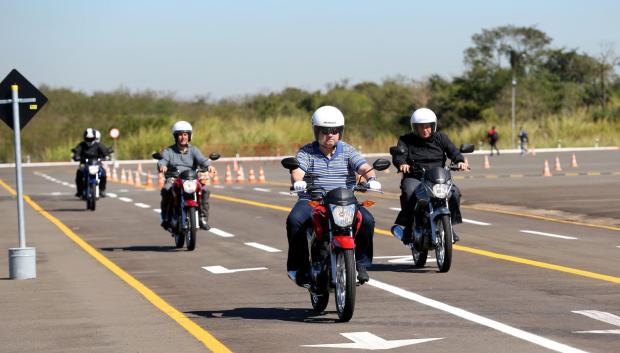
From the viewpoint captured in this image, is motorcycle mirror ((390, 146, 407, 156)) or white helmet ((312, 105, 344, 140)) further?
motorcycle mirror ((390, 146, 407, 156))

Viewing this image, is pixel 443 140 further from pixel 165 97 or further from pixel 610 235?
pixel 165 97

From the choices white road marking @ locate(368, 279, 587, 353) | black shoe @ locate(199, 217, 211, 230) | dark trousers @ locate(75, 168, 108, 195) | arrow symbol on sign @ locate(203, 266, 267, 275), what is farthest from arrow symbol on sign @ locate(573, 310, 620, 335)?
dark trousers @ locate(75, 168, 108, 195)

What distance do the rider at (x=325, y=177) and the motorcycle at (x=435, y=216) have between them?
3.02 metres

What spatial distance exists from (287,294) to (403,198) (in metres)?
2.89

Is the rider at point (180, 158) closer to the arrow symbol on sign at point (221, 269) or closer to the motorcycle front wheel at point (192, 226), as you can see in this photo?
the motorcycle front wheel at point (192, 226)

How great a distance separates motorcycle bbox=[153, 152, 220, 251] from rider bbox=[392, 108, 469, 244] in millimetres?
3756

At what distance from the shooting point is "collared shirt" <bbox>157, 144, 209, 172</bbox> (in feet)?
61.4

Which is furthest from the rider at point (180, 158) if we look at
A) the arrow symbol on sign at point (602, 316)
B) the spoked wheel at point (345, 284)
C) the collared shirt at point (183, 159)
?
the arrow symbol on sign at point (602, 316)

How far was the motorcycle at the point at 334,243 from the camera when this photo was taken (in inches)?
Answer: 398

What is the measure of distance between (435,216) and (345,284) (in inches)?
164

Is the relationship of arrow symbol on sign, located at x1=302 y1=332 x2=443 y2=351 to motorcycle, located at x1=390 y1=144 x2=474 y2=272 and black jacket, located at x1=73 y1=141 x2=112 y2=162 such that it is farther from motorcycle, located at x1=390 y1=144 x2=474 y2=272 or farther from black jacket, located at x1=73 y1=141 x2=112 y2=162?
black jacket, located at x1=73 y1=141 x2=112 y2=162

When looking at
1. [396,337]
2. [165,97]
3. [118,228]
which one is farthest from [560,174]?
[165,97]

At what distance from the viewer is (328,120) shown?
1086cm

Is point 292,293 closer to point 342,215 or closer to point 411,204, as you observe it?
point 342,215
